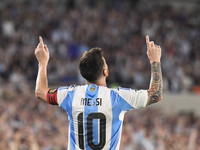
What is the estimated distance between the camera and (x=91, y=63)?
2.40 m

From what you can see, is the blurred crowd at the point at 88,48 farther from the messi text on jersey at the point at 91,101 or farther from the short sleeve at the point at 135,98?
the short sleeve at the point at 135,98

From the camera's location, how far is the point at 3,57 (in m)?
10.6

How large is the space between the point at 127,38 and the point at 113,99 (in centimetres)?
1253

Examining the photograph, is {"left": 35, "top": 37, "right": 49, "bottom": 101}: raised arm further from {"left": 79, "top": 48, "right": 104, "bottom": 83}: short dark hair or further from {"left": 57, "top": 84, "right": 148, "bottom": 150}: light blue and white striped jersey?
{"left": 79, "top": 48, "right": 104, "bottom": 83}: short dark hair

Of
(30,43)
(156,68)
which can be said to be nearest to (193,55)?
(30,43)

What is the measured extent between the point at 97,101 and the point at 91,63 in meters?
0.33

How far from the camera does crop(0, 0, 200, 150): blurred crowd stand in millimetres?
8312

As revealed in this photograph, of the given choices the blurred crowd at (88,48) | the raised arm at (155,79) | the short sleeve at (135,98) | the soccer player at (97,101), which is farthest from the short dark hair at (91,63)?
the blurred crowd at (88,48)

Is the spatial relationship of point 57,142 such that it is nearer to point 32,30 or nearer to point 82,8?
point 32,30

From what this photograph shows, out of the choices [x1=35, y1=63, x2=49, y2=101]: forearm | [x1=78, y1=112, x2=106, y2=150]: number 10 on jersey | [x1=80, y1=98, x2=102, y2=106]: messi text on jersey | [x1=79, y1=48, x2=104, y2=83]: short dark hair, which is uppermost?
[x1=79, y1=48, x2=104, y2=83]: short dark hair

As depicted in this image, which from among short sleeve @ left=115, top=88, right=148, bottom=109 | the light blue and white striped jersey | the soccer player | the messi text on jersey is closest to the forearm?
the soccer player

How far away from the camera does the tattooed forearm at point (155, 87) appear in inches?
91.0

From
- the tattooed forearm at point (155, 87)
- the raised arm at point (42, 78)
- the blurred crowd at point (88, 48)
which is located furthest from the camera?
the blurred crowd at point (88, 48)

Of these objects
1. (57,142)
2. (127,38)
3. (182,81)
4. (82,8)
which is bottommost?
(57,142)
